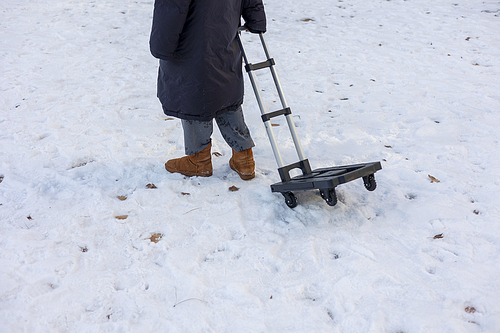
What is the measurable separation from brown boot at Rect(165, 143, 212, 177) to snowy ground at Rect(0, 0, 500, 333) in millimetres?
87

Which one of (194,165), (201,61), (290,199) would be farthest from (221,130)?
(290,199)

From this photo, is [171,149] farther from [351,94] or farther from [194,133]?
[351,94]

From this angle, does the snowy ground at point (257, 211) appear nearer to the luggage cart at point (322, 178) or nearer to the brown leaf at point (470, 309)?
the brown leaf at point (470, 309)

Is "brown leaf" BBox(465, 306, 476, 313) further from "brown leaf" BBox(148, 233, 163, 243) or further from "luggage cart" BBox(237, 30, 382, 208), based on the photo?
"brown leaf" BBox(148, 233, 163, 243)

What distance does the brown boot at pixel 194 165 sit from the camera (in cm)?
298

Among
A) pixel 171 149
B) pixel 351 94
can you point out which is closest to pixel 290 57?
pixel 351 94

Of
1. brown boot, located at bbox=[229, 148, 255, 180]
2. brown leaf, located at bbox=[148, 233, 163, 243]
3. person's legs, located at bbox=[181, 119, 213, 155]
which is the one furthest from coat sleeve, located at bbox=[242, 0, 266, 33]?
brown leaf, located at bbox=[148, 233, 163, 243]

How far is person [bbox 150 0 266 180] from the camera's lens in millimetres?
2234

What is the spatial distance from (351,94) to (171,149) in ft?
8.07

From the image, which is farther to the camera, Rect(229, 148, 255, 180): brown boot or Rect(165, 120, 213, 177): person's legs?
Rect(229, 148, 255, 180): brown boot

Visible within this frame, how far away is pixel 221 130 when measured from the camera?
288 centimetres

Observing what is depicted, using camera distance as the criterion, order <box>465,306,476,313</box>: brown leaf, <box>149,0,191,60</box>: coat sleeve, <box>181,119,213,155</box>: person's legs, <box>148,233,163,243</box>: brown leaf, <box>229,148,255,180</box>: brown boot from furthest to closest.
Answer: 1. <box>229,148,255,180</box>: brown boot
2. <box>181,119,213,155</box>: person's legs
3. <box>148,233,163,243</box>: brown leaf
4. <box>149,0,191,60</box>: coat sleeve
5. <box>465,306,476,313</box>: brown leaf

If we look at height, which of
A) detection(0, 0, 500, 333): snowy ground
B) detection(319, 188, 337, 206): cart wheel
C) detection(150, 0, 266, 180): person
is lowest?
detection(0, 0, 500, 333): snowy ground

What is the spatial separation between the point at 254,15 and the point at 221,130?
0.92 metres
